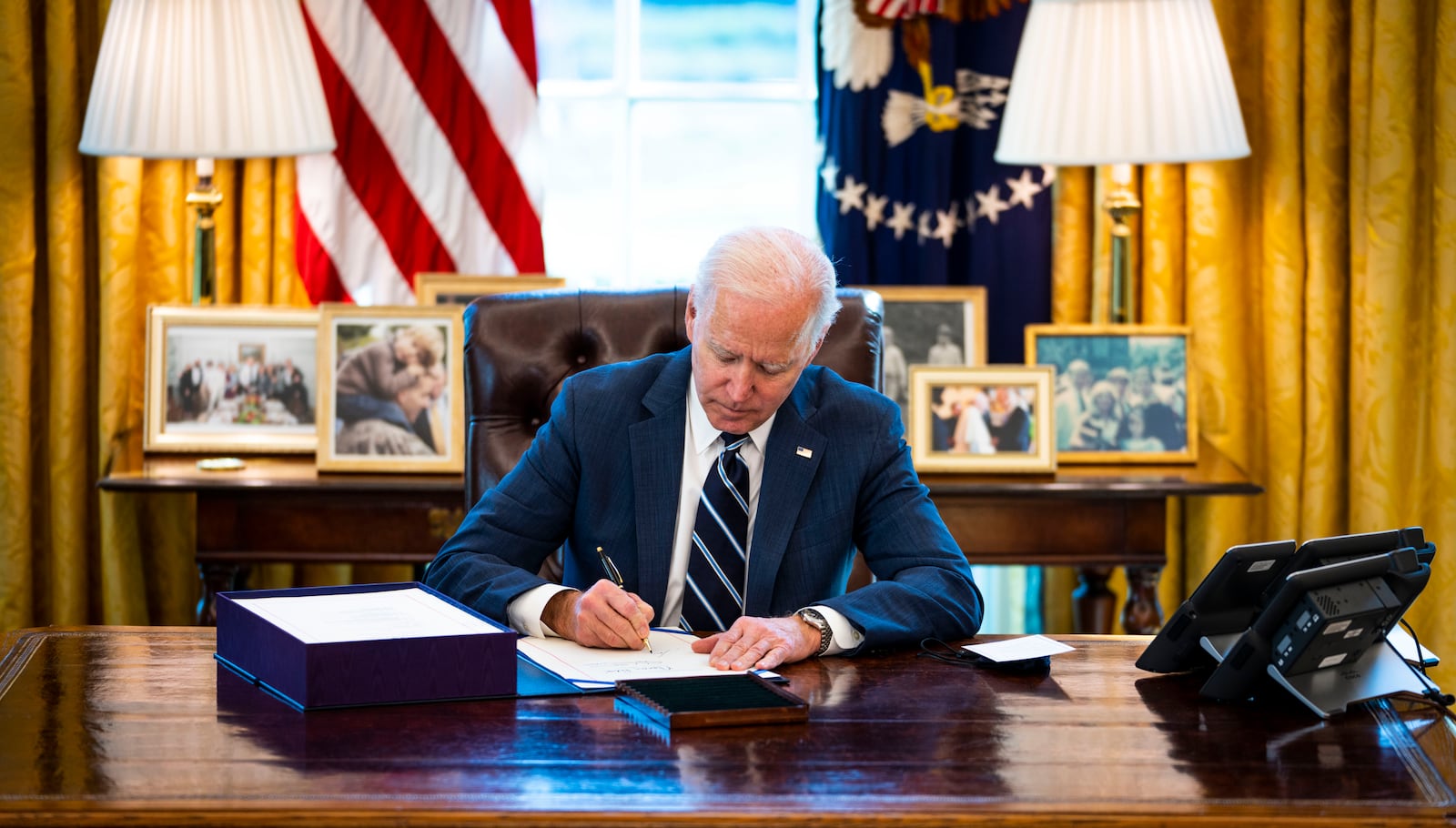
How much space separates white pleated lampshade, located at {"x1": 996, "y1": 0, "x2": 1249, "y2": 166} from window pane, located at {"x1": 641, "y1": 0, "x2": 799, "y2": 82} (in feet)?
2.34

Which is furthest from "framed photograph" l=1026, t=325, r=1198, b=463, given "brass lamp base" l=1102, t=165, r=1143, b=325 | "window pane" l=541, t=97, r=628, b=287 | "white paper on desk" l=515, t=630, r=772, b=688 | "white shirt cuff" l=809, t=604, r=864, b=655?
"white paper on desk" l=515, t=630, r=772, b=688

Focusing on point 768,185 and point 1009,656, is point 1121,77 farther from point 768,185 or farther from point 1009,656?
point 1009,656

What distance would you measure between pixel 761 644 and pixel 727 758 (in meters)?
0.37

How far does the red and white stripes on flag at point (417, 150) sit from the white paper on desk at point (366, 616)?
6.20 feet

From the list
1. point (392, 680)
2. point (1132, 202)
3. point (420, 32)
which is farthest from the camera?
point (420, 32)

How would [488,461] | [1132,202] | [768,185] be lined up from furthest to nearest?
[768,185] → [1132,202] → [488,461]

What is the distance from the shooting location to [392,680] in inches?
59.3

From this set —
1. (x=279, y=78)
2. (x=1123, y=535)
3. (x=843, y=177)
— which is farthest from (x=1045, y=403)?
(x=279, y=78)

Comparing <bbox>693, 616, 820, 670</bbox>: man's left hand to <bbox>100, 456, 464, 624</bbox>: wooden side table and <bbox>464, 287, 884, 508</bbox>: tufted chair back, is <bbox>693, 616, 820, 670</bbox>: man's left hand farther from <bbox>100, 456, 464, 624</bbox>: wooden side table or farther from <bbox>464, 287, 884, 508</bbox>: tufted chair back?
<bbox>100, 456, 464, 624</bbox>: wooden side table

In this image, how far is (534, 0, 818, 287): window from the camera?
3664mm

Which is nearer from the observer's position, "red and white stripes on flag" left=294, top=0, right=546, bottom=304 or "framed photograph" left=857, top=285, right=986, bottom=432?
"framed photograph" left=857, top=285, right=986, bottom=432

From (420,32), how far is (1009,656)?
92.6 inches

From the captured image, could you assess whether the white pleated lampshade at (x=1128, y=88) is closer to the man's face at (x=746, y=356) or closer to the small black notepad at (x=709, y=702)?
the man's face at (x=746, y=356)

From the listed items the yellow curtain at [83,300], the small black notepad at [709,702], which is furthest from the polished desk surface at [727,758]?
the yellow curtain at [83,300]
